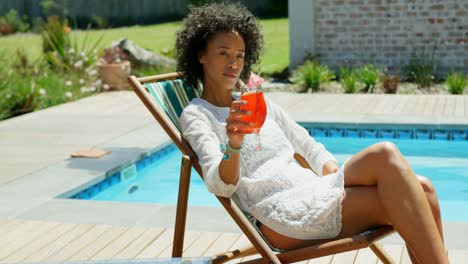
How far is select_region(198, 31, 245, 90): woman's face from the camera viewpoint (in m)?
2.97

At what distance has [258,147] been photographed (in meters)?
2.84

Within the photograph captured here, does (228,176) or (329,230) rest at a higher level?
(228,176)

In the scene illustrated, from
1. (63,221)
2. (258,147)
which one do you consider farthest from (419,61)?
(258,147)

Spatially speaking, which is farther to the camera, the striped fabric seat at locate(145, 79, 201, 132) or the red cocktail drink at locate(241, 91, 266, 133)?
the striped fabric seat at locate(145, 79, 201, 132)

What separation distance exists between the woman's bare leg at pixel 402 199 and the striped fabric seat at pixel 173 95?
38.0 inches

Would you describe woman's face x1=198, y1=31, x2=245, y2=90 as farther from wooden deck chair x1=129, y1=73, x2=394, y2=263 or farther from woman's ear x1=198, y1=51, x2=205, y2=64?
wooden deck chair x1=129, y1=73, x2=394, y2=263

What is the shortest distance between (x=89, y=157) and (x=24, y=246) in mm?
2152

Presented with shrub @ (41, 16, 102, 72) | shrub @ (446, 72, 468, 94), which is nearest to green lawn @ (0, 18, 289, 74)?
shrub @ (41, 16, 102, 72)

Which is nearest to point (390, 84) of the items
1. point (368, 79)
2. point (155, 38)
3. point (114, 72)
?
point (368, 79)

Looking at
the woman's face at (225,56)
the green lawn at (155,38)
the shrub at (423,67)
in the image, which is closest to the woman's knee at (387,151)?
the woman's face at (225,56)

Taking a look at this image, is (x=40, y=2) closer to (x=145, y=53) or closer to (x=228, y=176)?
(x=145, y=53)

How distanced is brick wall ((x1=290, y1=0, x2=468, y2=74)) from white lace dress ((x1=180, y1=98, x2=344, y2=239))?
8.62 metres

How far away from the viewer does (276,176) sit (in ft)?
9.39

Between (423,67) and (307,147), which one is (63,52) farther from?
(307,147)
